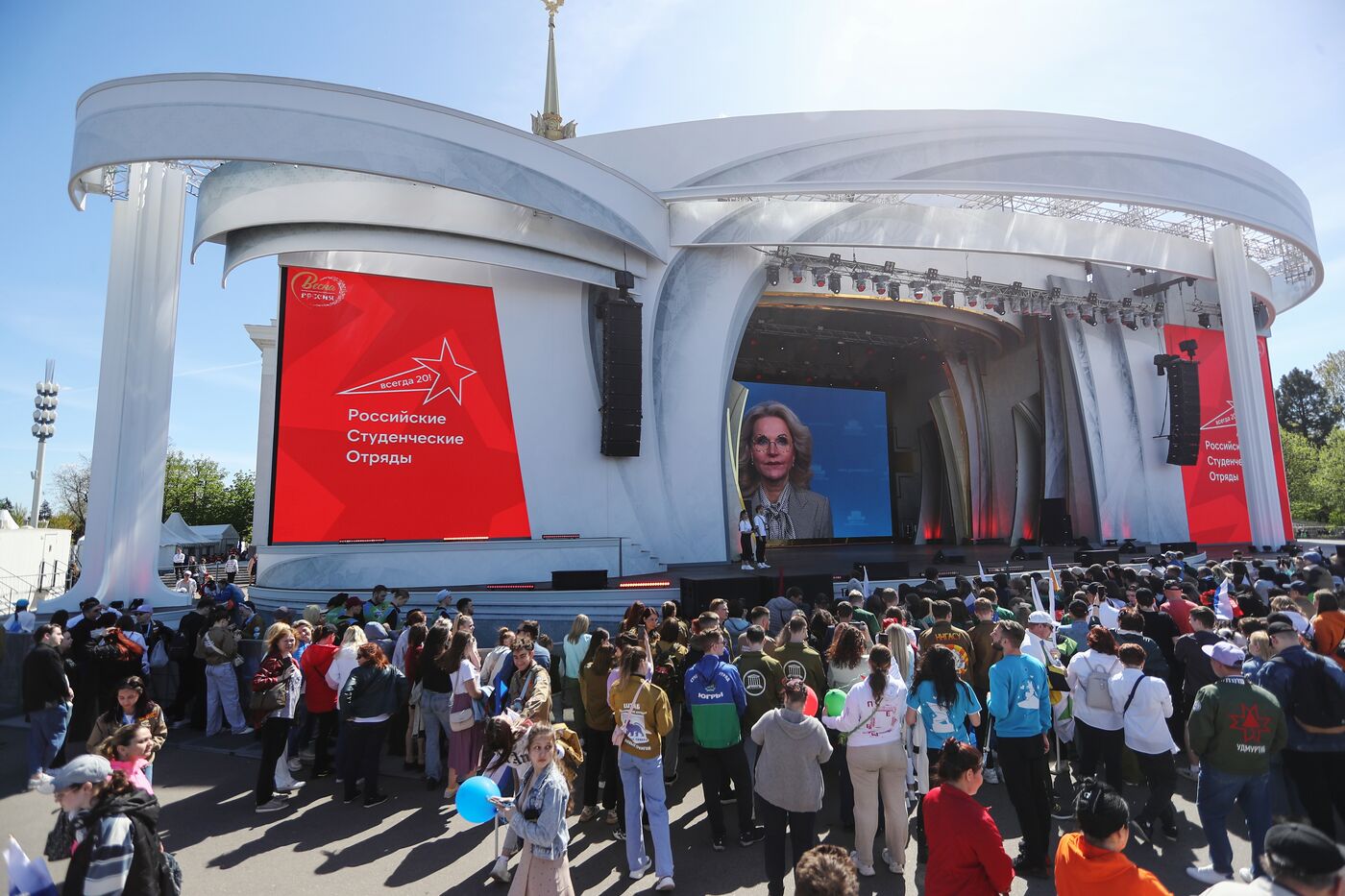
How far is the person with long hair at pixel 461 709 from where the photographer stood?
211 inches

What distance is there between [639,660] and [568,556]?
936 cm

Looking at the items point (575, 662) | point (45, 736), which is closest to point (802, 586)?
point (575, 662)

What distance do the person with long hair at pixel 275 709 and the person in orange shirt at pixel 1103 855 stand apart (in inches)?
215

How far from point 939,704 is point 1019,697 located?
0.48 metres

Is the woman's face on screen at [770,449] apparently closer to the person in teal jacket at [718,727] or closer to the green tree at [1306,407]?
the person in teal jacket at [718,727]

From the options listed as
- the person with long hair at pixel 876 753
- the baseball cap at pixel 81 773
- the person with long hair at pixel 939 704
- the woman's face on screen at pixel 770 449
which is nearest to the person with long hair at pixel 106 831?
the baseball cap at pixel 81 773

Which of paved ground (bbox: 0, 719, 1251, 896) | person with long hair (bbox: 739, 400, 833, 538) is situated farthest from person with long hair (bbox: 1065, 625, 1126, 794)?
person with long hair (bbox: 739, 400, 833, 538)

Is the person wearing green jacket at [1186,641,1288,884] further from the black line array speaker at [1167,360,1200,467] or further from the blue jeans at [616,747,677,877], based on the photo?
the black line array speaker at [1167,360,1200,467]

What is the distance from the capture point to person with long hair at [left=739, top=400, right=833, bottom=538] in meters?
24.0

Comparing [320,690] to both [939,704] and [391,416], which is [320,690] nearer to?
[939,704]

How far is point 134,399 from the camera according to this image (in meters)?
11.7

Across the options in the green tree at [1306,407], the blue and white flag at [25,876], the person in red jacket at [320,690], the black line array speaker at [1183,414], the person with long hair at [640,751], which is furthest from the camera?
the green tree at [1306,407]

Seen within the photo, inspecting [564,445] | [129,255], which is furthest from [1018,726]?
[129,255]

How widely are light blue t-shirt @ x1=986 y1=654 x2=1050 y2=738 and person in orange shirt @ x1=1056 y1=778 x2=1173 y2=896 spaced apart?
68.6 inches
